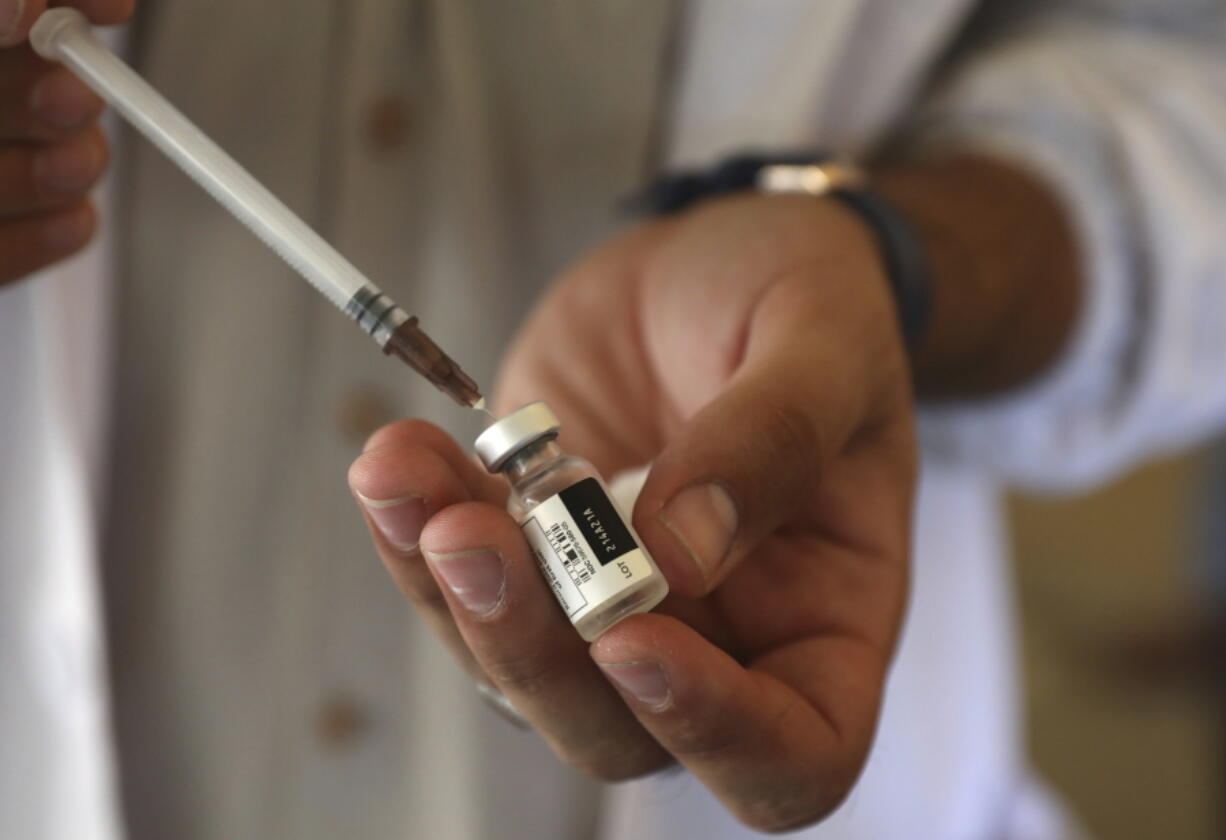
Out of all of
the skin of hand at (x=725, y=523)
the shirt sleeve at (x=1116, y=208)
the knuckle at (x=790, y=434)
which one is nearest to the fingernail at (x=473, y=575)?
the skin of hand at (x=725, y=523)

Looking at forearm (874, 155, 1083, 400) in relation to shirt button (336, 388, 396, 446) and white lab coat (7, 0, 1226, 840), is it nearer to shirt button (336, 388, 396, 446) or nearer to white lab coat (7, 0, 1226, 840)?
white lab coat (7, 0, 1226, 840)

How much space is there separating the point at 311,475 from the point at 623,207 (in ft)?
0.87

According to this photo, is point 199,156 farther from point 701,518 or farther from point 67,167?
point 701,518

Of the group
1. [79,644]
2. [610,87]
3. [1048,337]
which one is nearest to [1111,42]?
[1048,337]

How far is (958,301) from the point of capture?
0.58 meters

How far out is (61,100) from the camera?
1.40 ft

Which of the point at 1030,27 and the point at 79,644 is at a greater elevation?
the point at 79,644

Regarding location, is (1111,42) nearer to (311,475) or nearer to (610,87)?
(610,87)

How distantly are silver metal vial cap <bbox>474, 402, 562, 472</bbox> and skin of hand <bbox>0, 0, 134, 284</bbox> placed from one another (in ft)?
0.81

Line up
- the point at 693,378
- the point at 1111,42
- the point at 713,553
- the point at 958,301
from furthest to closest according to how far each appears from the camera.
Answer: the point at 1111,42 < the point at 958,301 < the point at 693,378 < the point at 713,553

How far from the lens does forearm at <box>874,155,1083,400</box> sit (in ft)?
1.92

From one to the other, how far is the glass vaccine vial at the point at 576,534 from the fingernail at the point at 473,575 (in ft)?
0.10

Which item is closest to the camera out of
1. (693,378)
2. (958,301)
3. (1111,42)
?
(693,378)

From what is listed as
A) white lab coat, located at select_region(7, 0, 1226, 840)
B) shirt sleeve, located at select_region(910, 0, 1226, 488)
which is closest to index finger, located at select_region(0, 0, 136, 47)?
white lab coat, located at select_region(7, 0, 1226, 840)
